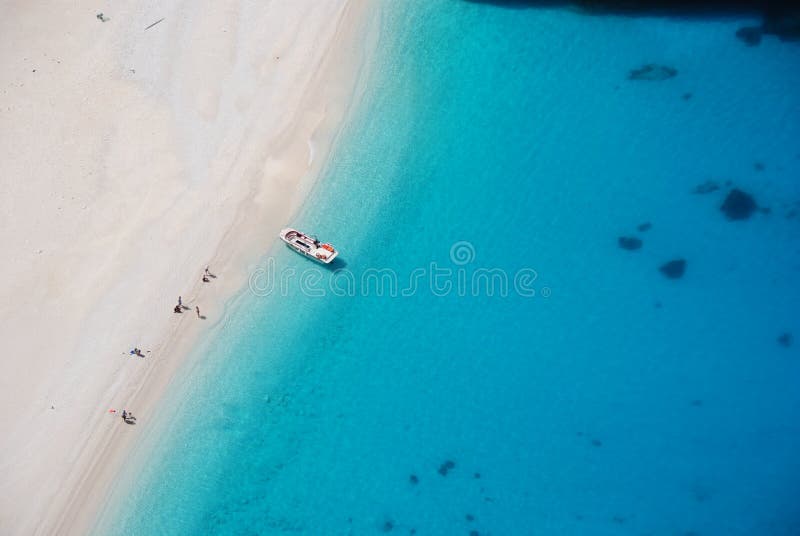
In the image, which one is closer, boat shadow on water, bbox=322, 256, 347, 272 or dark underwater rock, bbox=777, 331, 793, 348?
dark underwater rock, bbox=777, 331, 793, 348

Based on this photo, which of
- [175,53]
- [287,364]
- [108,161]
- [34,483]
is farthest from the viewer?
[175,53]

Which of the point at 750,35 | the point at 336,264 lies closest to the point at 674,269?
the point at 750,35

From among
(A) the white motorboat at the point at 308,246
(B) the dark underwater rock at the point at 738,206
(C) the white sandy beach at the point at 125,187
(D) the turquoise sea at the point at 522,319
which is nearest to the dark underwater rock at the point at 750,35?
(D) the turquoise sea at the point at 522,319

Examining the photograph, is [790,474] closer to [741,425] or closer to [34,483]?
[741,425]

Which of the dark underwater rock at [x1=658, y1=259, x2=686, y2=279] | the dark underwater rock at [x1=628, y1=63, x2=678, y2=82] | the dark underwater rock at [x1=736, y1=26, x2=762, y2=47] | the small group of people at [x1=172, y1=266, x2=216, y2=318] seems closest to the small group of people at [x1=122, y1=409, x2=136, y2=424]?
the small group of people at [x1=172, y1=266, x2=216, y2=318]

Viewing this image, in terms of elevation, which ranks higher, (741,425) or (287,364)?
(741,425)

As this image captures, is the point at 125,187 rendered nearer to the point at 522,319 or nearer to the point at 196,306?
the point at 196,306

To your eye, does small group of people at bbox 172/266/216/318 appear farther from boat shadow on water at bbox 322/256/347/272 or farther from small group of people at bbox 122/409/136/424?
boat shadow on water at bbox 322/256/347/272

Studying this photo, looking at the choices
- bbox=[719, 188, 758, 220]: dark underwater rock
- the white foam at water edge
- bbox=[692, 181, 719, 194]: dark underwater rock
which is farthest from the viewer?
the white foam at water edge

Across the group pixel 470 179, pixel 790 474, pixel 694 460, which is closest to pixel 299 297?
pixel 470 179
